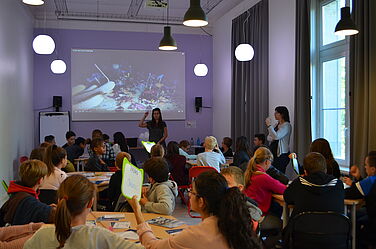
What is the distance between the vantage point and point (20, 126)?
334 inches

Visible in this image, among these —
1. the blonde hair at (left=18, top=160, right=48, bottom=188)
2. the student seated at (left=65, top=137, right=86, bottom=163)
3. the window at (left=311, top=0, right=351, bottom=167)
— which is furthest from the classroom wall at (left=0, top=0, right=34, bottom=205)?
the window at (left=311, top=0, right=351, bottom=167)

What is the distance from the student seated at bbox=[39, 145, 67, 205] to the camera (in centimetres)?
408

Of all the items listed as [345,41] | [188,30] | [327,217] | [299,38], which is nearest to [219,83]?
[188,30]

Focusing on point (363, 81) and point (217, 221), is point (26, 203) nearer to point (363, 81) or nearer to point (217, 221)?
point (217, 221)

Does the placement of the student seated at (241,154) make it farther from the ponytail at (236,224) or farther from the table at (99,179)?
the ponytail at (236,224)

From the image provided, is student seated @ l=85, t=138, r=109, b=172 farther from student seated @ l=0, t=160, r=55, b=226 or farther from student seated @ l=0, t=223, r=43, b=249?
student seated @ l=0, t=223, r=43, b=249

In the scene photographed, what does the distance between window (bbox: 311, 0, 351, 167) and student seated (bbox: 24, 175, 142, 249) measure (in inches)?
190

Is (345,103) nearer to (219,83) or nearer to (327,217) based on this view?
(327,217)

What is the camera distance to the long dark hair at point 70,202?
72.9 inches

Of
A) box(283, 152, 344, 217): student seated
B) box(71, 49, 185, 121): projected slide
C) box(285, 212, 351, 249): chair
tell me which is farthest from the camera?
box(71, 49, 185, 121): projected slide

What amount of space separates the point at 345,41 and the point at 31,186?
486 centimetres

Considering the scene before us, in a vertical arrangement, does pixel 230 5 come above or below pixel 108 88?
above

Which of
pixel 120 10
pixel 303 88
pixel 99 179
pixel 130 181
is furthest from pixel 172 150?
pixel 120 10

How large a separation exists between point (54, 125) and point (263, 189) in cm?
738
